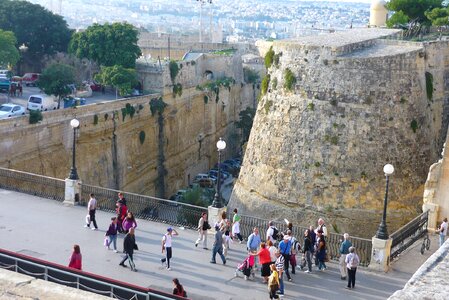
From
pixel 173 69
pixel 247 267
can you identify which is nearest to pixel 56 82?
pixel 173 69

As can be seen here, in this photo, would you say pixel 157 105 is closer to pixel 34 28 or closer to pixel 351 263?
pixel 34 28

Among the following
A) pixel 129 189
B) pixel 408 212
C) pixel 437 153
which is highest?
pixel 437 153

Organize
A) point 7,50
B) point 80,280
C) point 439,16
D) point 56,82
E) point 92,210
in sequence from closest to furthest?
point 80,280 → point 92,210 → point 56,82 → point 7,50 → point 439,16

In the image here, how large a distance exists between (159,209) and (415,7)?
27.1 m

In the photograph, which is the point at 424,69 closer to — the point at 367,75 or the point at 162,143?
the point at 367,75

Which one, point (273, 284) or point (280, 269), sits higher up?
point (280, 269)

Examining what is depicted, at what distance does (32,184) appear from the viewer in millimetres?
20297

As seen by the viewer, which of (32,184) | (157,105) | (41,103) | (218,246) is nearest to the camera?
(218,246)

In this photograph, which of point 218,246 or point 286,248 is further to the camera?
point 218,246

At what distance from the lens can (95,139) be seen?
3222 cm

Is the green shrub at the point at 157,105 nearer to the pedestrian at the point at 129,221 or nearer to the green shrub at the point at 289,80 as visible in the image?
the green shrub at the point at 289,80

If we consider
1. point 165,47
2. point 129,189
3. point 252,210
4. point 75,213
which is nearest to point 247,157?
point 252,210

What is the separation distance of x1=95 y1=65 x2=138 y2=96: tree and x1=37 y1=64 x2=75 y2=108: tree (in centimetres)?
449

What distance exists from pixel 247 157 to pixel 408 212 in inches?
237
